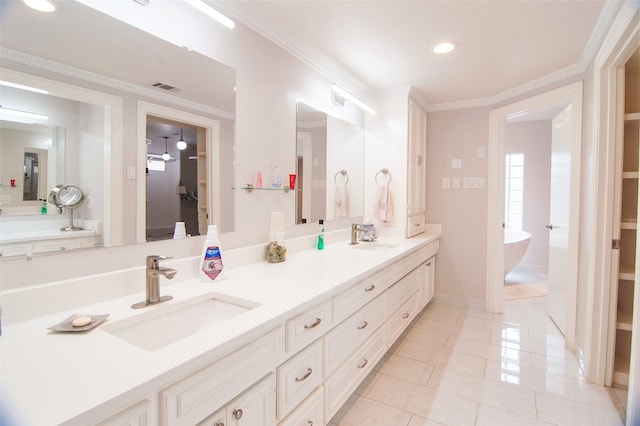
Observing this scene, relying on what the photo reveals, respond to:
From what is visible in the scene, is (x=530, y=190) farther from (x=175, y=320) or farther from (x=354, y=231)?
(x=175, y=320)

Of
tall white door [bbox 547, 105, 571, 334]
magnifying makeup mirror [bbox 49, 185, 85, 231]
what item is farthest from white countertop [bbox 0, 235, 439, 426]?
tall white door [bbox 547, 105, 571, 334]

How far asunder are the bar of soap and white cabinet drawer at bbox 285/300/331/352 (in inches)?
23.5

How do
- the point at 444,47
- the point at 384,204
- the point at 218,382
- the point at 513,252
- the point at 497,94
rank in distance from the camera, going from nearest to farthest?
the point at 218,382 → the point at 444,47 → the point at 384,204 → the point at 497,94 → the point at 513,252

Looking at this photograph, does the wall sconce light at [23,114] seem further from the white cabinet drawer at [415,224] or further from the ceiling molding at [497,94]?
the white cabinet drawer at [415,224]

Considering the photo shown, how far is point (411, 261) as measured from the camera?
8.20ft

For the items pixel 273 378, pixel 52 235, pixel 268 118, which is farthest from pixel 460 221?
pixel 52 235

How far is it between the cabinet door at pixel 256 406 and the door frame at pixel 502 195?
255 cm

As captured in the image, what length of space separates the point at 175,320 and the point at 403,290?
66.7 inches

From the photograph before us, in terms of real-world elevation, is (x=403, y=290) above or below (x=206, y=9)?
below

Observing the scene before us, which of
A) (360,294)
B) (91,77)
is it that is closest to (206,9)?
(91,77)

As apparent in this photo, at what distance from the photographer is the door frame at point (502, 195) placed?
243cm

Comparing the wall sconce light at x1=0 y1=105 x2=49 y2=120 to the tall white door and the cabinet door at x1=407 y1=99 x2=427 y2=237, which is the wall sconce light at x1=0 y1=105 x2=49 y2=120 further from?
the tall white door

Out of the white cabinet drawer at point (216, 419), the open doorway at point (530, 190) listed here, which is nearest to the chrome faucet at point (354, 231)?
the white cabinet drawer at point (216, 419)

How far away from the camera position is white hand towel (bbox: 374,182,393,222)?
2944 mm
